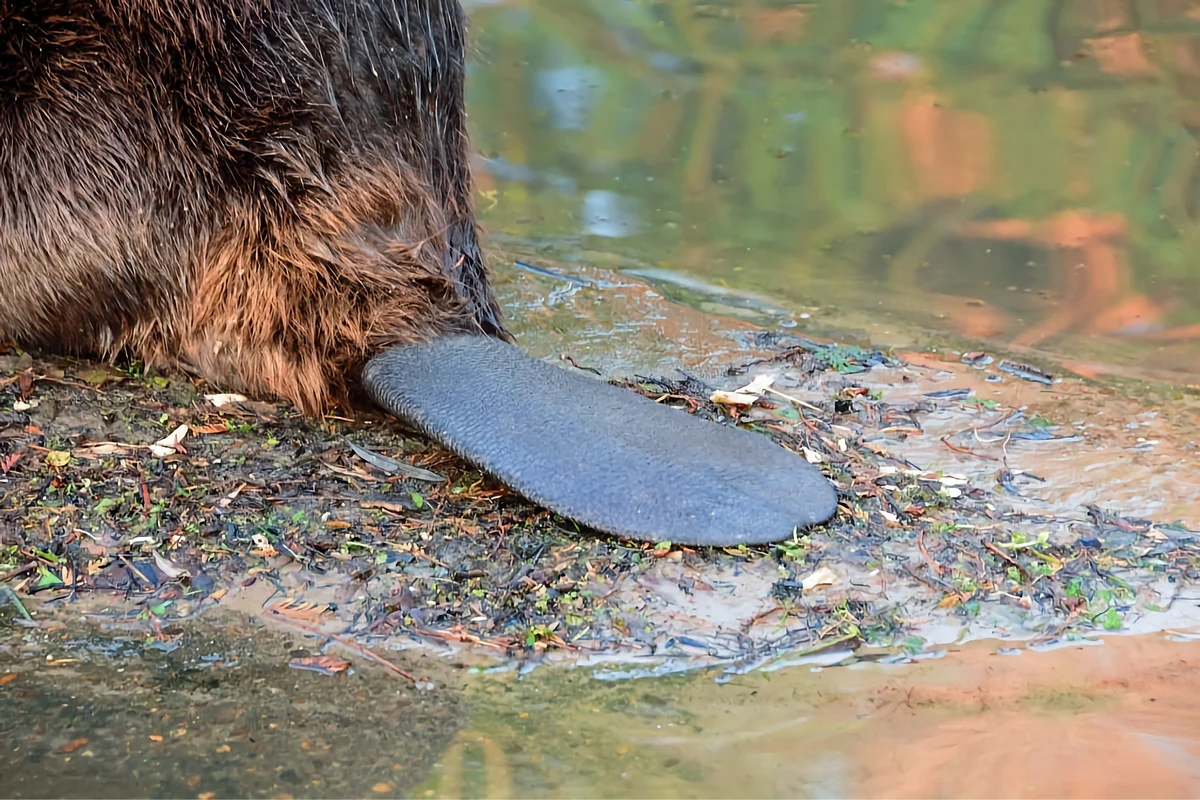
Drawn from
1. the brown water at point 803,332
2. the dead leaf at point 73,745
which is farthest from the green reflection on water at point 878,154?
the dead leaf at point 73,745

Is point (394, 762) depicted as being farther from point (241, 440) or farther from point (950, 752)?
point (241, 440)

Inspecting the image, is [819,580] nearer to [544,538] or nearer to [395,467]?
[544,538]

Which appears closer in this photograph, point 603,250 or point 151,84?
point 151,84

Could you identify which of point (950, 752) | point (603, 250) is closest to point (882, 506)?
A: point (950, 752)

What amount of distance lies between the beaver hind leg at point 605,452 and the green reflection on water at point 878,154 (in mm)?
1196

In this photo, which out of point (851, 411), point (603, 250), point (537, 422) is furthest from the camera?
point (603, 250)

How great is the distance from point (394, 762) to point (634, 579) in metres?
0.56

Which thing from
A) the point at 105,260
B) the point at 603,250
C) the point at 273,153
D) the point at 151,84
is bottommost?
the point at 603,250

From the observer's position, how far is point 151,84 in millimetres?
2158

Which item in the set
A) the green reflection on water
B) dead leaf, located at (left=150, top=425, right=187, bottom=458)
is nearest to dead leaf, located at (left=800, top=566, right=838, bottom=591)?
dead leaf, located at (left=150, top=425, right=187, bottom=458)

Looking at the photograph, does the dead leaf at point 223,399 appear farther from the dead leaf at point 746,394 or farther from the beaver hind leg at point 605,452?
the dead leaf at point 746,394

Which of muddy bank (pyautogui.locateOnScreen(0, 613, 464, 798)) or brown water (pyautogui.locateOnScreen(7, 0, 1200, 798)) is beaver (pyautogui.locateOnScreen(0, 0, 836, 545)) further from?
muddy bank (pyautogui.locateOnScreen(0, 613, 464, 798))

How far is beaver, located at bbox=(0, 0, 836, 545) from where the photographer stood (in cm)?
208

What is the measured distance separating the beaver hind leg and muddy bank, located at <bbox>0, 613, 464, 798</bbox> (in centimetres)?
44
